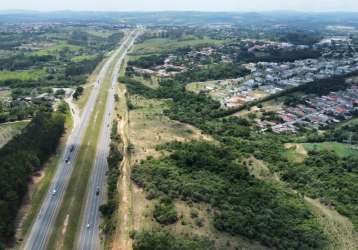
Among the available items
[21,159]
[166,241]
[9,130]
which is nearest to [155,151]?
[21,159]

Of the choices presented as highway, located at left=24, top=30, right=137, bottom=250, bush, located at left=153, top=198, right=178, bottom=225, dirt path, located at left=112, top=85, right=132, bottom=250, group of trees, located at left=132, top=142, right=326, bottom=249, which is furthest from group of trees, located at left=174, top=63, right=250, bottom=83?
bush, located at left=153, top=198, right=178, bottom=225

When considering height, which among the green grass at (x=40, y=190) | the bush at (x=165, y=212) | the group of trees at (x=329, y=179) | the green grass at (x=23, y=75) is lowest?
the green grass at (x=23, y=75)

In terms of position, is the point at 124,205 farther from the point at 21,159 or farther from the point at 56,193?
the point at 21,159

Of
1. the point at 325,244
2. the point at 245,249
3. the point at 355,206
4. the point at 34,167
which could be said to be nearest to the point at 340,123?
the point at 355,206

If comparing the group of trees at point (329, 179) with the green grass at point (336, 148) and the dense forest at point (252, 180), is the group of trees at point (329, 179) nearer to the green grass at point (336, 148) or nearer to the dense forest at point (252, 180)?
the dense forest at point (252, 180)

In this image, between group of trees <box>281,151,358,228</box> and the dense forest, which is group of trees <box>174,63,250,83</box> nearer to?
the dense forest

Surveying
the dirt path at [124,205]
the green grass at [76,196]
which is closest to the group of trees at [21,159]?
→ the green grass at [76,196]
